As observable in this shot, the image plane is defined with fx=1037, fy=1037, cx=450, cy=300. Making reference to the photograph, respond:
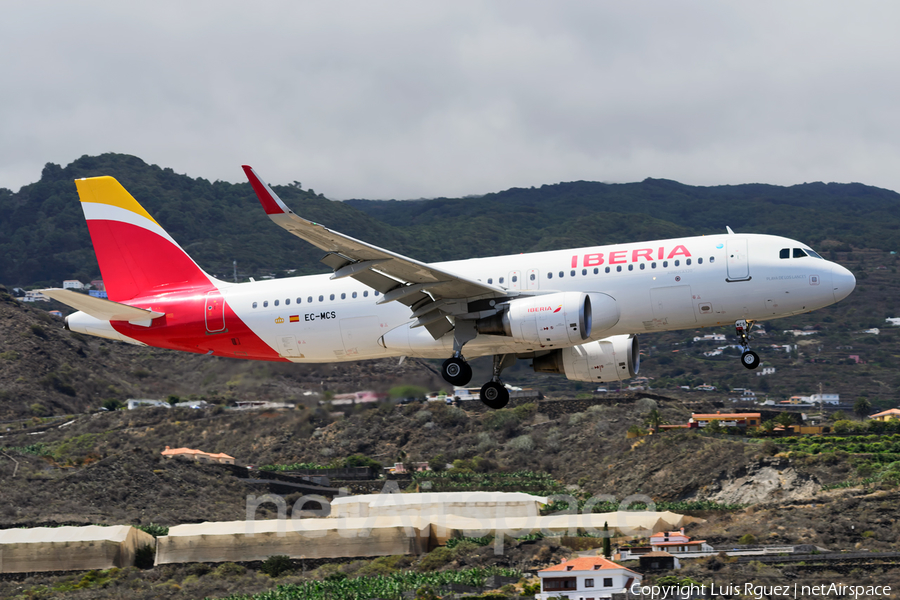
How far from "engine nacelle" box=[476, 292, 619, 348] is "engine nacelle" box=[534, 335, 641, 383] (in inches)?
146

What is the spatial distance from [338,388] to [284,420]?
11149 millimetres

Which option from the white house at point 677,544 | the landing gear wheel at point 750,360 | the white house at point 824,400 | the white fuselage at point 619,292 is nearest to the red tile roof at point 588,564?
the white house at point 677,544

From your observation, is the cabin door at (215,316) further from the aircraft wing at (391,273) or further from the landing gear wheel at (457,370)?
the landing gear wheel at (457,370)

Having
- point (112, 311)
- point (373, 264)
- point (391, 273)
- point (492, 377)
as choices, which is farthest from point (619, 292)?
point (112, 311)

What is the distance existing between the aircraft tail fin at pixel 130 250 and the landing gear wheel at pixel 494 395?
11152 mm

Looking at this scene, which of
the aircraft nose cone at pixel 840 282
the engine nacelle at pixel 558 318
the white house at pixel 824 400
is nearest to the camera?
the engine nacelle at pixel 558 318

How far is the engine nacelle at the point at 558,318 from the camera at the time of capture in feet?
105

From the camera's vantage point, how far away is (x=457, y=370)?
3403 centimetres

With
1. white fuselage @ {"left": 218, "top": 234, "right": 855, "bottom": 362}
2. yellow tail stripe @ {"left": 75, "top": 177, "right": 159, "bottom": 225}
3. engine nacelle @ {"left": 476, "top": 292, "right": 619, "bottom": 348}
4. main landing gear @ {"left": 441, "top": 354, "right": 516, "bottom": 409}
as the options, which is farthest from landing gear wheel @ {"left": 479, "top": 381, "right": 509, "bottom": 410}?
yellow tail stripe @ {"left": 75, "top": 177, "right": 159, "bottom": 225}

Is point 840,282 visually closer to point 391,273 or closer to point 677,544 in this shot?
point 391,273

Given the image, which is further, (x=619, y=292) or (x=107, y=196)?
(x=107, y=196)

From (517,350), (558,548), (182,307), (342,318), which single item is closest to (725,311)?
(517,350)

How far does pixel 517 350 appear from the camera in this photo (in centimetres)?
3484

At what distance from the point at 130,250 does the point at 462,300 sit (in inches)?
539
